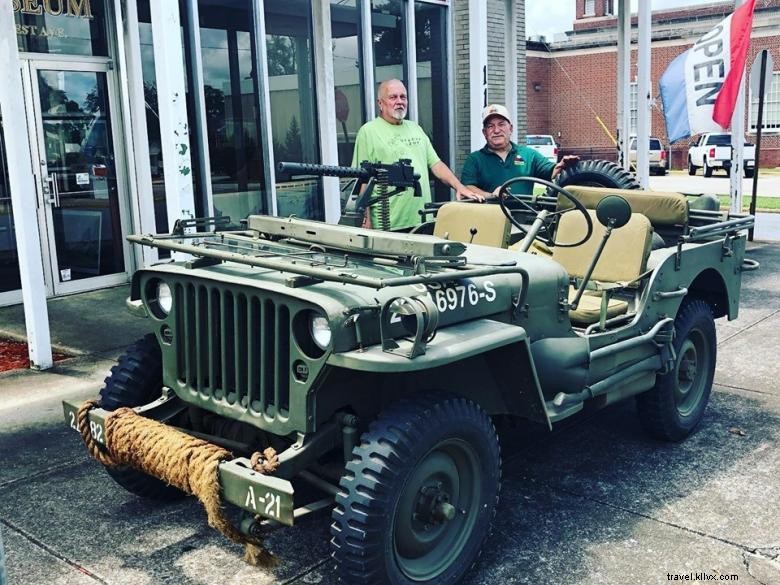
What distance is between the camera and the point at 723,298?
5277 mm

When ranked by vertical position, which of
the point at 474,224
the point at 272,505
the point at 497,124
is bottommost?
the point at 272,505

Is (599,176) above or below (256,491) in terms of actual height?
above

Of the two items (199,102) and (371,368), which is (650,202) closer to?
(371,368)

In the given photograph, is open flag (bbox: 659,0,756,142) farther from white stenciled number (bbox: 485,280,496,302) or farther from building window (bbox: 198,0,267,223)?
white stenciled number (bbox: 485,280,496,302)

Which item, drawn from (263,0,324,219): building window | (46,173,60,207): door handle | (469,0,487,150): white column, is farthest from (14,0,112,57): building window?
(469,0,487,150): white column

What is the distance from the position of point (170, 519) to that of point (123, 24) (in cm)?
638

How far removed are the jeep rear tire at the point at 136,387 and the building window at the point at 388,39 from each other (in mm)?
7658

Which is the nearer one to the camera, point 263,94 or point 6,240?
point 6,240

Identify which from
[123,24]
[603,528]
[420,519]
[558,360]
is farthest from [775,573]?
[123,24]

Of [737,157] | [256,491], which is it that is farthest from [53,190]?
[737,157]

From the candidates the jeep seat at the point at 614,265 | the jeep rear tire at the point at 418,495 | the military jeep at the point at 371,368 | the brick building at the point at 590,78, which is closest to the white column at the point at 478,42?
the jeep seat at the point at 614,265

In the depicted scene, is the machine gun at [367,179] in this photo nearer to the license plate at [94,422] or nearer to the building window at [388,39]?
the license plate at [94,422]

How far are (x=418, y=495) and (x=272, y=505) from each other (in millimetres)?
583

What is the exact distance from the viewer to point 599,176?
19.3 feet
